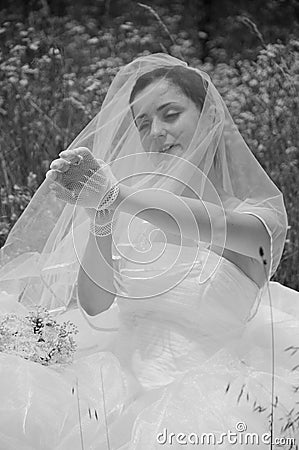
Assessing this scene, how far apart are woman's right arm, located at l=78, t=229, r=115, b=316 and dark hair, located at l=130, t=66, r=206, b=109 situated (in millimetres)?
447

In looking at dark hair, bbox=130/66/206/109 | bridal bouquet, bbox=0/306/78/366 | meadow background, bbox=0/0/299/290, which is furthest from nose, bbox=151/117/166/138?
meadow background, bbox=0/0/299/290

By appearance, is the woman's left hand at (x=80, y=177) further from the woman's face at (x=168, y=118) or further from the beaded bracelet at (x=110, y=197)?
the woman's face at (x=168, y=118)

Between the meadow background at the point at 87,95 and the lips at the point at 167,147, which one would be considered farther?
the meadow background at the point at 87,95

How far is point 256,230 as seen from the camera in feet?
7.82

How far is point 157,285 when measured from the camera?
243 cm

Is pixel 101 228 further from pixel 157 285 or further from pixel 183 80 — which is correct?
pixel 183 80

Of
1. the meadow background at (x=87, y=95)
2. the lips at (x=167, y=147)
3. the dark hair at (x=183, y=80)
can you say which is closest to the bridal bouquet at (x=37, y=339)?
the lips at (x=167, y=147)

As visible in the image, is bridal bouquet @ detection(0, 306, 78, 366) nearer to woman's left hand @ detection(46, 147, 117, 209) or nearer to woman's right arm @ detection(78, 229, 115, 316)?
woman's right arm @ detection(78, 229, 115, 316)

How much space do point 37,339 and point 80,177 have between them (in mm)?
424

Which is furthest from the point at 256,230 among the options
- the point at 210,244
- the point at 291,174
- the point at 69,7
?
the point at 69,7

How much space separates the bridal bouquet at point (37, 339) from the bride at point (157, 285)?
0.15 ft

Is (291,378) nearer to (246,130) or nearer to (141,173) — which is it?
(141,173)

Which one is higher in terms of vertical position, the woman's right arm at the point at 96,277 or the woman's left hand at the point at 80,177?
the woman's left hand at the point at 80,177

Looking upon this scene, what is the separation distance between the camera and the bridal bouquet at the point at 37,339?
2271 mm
